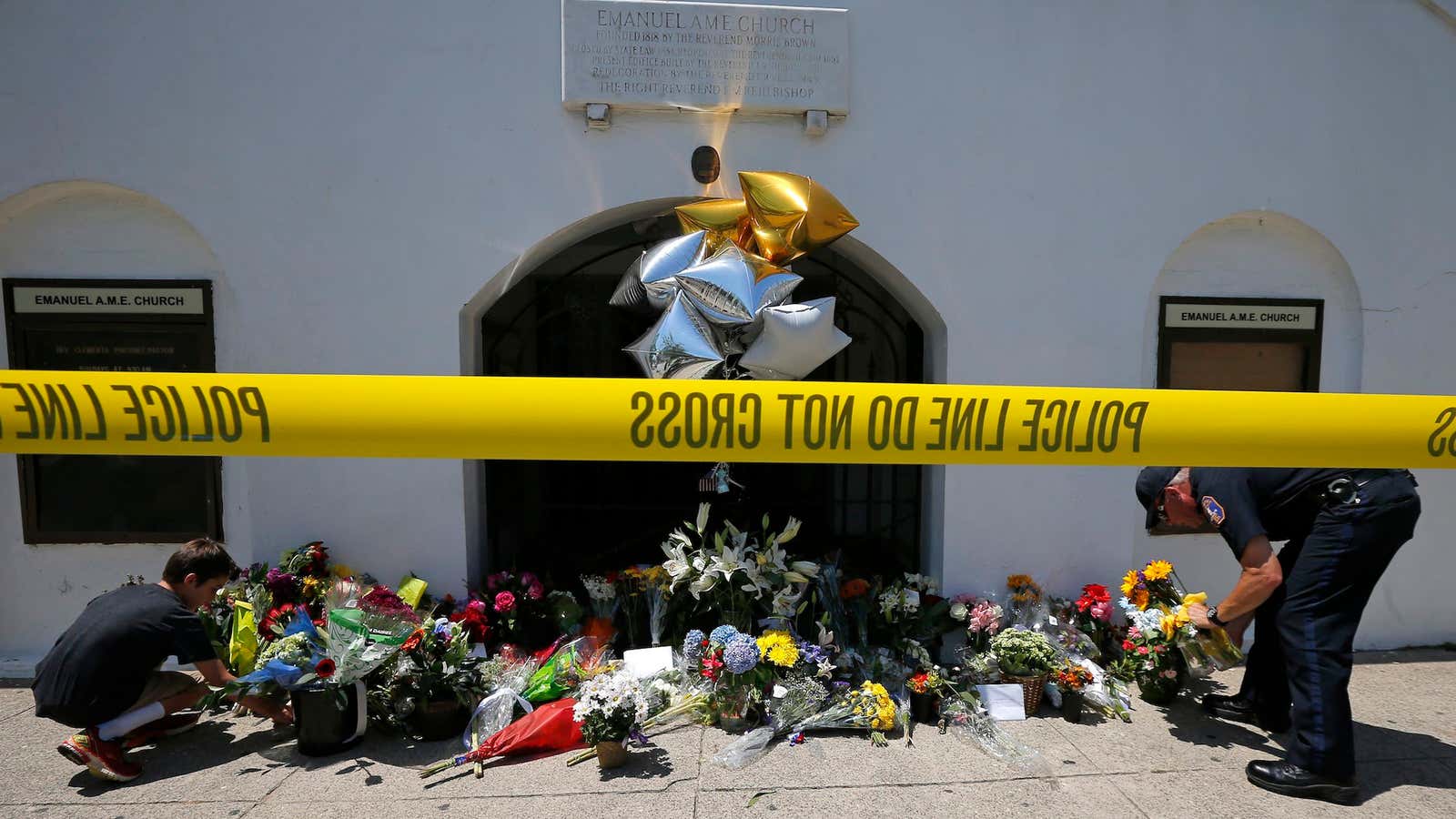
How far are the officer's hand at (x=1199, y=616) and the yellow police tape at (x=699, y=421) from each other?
1240mm

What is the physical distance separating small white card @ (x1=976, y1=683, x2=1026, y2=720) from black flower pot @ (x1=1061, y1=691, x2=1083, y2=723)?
0.67ft

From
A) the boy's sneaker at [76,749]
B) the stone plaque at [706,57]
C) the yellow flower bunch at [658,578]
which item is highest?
the stone plaque at [706,57]

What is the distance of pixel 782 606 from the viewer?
384 centimetres

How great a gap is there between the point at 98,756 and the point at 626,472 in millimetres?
2784

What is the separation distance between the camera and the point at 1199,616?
11.5 ft

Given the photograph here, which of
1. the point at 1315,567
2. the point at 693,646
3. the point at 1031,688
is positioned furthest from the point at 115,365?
the point at 1315,567

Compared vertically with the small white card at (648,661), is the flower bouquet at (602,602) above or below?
above

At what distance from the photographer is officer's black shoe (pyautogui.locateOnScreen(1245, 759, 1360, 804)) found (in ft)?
9.79

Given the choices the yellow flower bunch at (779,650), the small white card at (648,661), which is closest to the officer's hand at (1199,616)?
the yellow flower bunch at (779,650)

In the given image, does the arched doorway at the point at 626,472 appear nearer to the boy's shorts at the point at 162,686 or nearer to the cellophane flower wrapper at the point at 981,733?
the cellophane flower wrapper at the point at 981,733

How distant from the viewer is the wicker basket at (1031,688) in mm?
3742

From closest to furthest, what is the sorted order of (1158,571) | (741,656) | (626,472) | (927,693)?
(741,656), (927,693), (1158,571), (626,472)

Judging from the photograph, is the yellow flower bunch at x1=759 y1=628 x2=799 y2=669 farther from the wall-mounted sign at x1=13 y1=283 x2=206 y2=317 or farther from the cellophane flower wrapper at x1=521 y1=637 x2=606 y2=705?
the wall-mounted sign at x1=13 y1=283 x2=206 y2=317

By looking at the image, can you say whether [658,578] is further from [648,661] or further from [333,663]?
[333,663]
